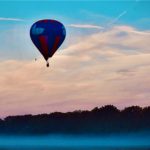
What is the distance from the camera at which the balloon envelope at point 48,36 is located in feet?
137

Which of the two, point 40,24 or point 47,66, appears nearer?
point 47,66

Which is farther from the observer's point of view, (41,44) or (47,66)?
(41,44)

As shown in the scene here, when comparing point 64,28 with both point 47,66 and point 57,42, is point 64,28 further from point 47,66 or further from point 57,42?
point 47,66

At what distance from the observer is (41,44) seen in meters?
41.9

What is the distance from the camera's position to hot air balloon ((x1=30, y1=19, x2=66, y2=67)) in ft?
137

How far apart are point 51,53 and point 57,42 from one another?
881 millimetres

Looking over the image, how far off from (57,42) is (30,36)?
196 centimetres

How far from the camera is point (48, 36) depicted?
138ft

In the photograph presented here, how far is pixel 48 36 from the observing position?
42.0 meters

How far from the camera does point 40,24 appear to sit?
42750mm

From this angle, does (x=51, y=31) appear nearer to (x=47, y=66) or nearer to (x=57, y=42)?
(x=57, y=42)

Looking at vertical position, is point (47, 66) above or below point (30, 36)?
below

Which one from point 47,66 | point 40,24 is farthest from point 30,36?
point 47,66

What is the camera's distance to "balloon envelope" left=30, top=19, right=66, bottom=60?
137 feet
